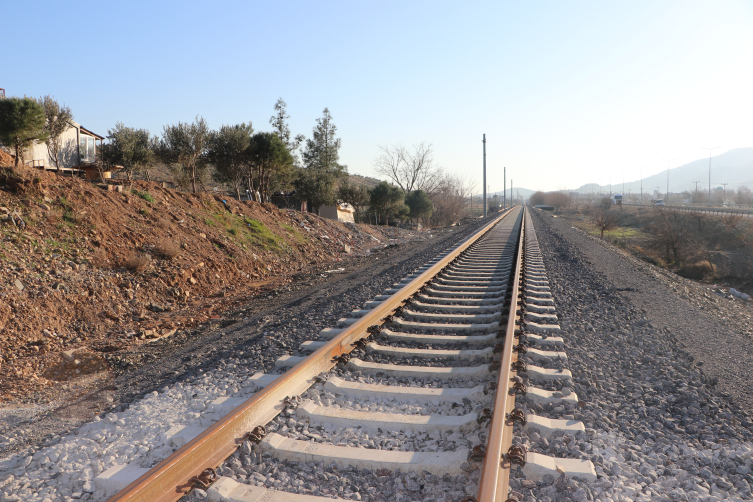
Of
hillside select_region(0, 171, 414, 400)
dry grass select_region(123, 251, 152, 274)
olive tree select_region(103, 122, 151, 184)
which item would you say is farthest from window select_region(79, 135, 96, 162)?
dry grass select_region(123, 251, 152, 274)

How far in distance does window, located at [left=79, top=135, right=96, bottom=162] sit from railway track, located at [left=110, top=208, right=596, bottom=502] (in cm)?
2204

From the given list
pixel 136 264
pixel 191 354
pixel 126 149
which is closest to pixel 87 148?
pixel 126 149

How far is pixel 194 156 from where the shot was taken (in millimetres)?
19125

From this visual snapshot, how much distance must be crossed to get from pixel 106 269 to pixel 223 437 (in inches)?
262

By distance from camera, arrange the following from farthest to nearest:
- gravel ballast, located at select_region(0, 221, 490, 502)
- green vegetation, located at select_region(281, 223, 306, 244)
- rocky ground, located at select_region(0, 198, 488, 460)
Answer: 1. green vegetation, located at select_region(281, 223, 306, 244)
2. rocky ground, located at select_region(0, 198, 488, 460)
3. gravel ballast, located at select_region(0, 221, 490, 502)

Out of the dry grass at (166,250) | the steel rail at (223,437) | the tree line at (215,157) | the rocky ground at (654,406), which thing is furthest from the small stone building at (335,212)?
the steel rail at (223,437)

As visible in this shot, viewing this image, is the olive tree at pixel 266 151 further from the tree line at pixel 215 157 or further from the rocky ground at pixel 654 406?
the rocky ground at pixel 654 406

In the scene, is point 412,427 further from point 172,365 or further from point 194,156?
point 194,156

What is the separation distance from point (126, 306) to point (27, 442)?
15.1 ft

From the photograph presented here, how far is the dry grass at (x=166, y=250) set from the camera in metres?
9.62


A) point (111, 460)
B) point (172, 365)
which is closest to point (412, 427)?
point (111, 460)

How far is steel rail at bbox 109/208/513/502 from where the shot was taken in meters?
2.34

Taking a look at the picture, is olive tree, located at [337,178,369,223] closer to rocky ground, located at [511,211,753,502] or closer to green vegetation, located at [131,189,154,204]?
green vegetation, located at [131,189,154,204]

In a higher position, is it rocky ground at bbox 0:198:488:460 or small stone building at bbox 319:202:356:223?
small stone building at bbox 319:202:356:223
